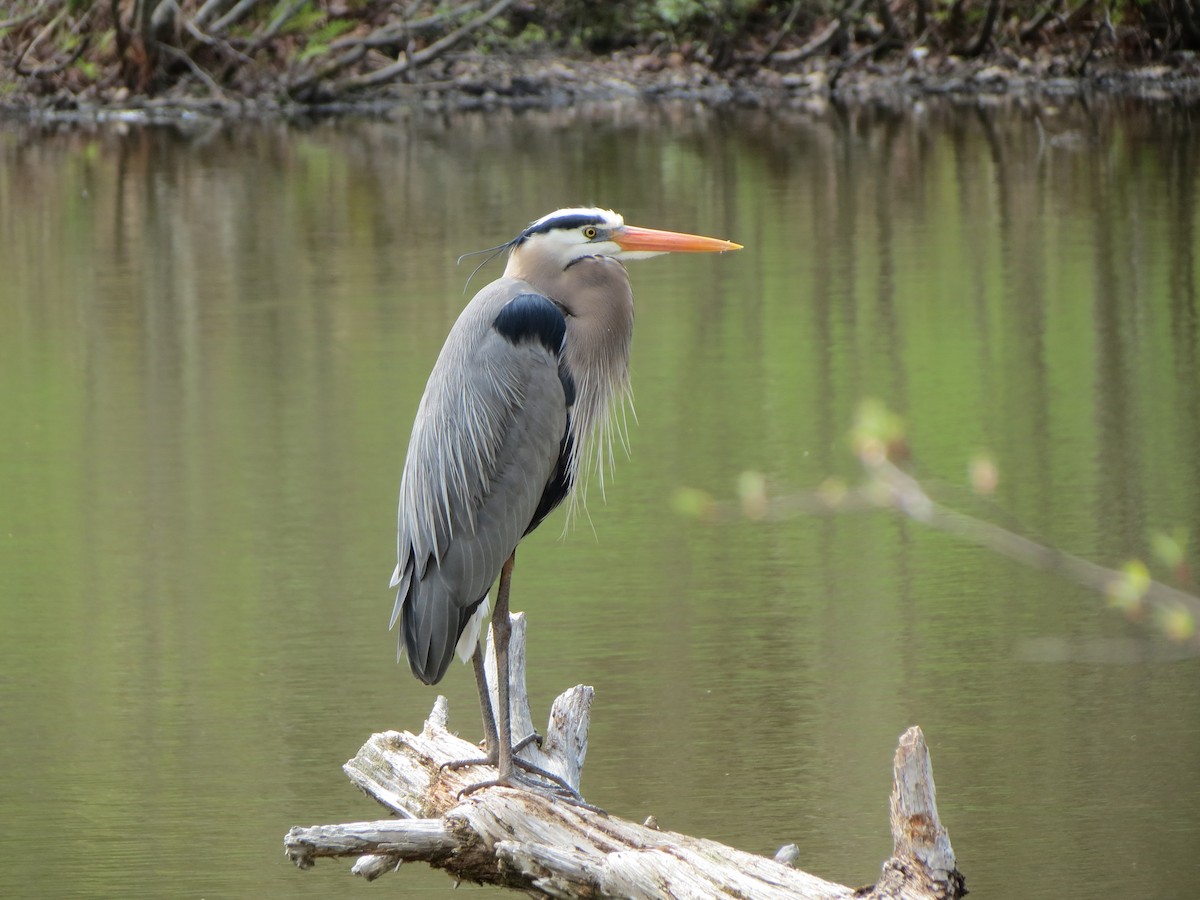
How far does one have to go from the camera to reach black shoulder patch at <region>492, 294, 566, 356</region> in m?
4.18

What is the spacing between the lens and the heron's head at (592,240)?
13.7 feet

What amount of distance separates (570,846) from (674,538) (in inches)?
150

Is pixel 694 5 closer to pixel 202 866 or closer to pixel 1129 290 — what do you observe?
pixel 1129 290

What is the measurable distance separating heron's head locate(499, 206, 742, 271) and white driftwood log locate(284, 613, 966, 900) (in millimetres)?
1105

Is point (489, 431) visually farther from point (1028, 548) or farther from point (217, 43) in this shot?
point (217, 43)

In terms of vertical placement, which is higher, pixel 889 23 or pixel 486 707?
pixel 889 23

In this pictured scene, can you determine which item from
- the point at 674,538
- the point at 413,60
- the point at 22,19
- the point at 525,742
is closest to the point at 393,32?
the point at 413,60

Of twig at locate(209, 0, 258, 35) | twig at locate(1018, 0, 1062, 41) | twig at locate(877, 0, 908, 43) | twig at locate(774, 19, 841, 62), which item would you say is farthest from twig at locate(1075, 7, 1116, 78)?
twig at locate(209, 0, 258, 35)

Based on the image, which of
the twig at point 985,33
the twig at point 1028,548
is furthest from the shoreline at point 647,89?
the twig at point 1028,548

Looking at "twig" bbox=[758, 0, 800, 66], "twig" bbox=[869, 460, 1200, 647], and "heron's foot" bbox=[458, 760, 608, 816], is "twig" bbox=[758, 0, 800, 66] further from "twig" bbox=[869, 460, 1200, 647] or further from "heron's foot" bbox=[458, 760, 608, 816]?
"twig" bbox=[869, 460, 1200, 647]

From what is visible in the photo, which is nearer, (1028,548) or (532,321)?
(1028,548)

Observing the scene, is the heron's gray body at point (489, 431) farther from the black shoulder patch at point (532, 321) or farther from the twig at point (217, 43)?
the twig at point (217, 43)

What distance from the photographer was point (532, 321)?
13.8ft

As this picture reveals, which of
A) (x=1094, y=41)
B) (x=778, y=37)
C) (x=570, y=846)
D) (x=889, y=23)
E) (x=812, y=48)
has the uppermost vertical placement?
(x=889, y=23)
